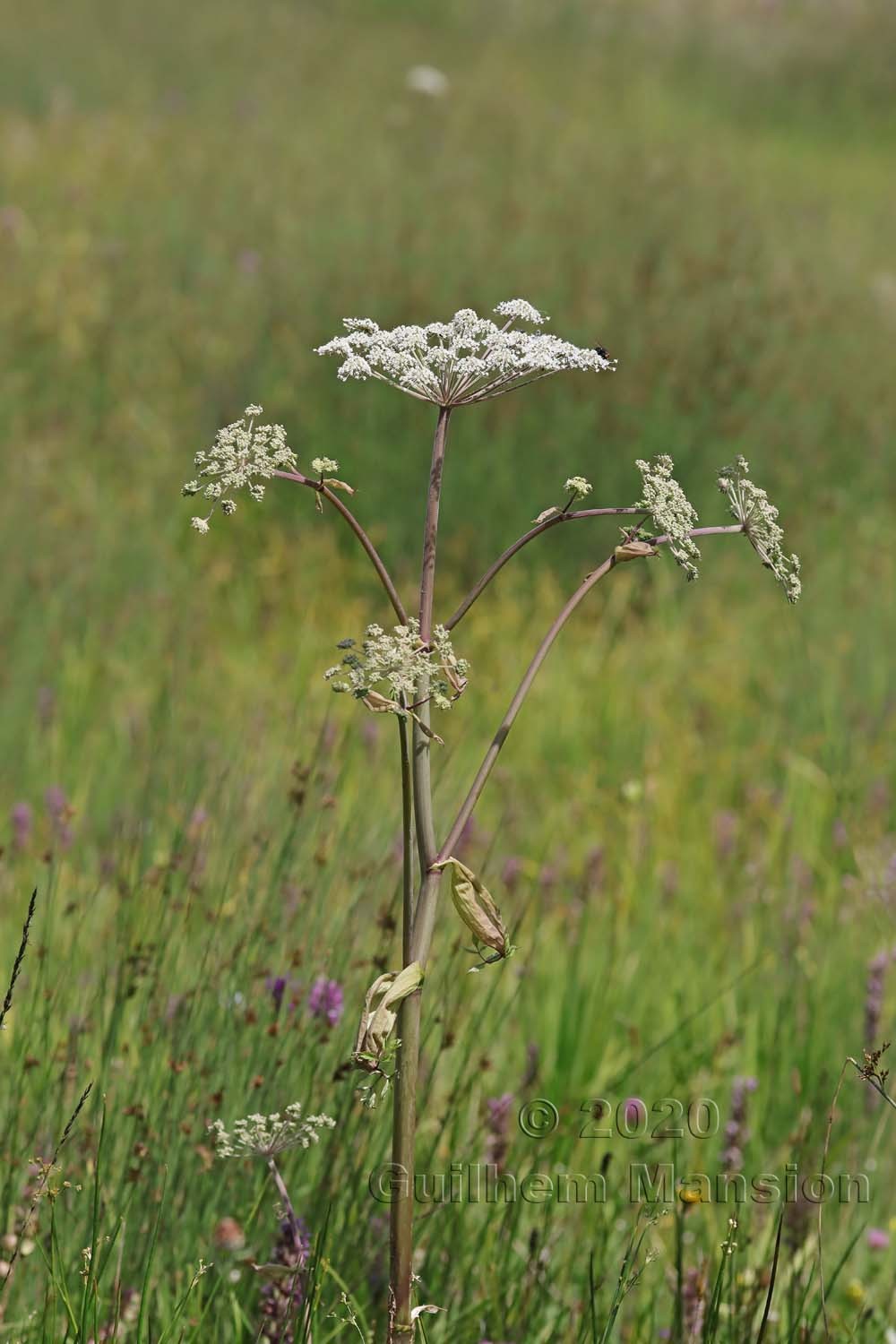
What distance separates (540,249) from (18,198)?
319 centimetres

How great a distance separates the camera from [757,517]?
1.25 metres

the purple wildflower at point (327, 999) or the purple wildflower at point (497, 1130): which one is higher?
the purple wildflower at point (327, 999)

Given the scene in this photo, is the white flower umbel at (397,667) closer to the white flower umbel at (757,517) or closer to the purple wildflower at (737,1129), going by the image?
the white flower umbel at (757,517)

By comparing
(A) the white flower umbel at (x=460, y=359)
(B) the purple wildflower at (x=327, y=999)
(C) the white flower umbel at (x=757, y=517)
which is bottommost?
(B) the purple wildflower at (x=327, y=999)

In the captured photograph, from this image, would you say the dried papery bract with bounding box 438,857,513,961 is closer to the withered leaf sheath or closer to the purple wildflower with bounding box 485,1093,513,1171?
the withered leaf sheath

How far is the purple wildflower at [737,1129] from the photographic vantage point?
2326 millimetres

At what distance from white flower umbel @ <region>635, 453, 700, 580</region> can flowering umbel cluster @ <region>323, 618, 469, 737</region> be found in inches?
8.1

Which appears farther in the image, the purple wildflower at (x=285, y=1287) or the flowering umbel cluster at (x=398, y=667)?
the purple wildflower at (x=285, y=1287)

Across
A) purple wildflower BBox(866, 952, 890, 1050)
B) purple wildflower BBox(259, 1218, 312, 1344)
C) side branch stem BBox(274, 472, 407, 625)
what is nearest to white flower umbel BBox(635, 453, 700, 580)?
side branch stem BBox(274, 472, 407, 625)

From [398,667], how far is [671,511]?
27 centimetres

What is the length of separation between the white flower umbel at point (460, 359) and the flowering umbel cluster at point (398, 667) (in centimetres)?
21

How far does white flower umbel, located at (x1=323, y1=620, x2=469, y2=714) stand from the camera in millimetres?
1110

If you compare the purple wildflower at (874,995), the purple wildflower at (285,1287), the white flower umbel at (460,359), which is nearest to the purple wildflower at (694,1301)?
the purple wildflower at (285,1287)

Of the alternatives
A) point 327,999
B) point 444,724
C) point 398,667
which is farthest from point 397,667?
point 444,724
